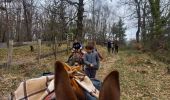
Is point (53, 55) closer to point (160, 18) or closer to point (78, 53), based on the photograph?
point (160, 18)

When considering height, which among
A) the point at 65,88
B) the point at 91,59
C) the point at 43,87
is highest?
the point at 65,88

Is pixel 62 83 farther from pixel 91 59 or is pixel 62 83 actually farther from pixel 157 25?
pixel 157 25

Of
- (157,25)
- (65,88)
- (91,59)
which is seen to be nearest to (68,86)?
(65,88)

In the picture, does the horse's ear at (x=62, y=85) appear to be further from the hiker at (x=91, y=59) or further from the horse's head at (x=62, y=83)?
the hiker at (x=91, y=59)

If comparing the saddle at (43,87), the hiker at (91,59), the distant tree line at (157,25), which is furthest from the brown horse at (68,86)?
the distant tree line at (157,25)

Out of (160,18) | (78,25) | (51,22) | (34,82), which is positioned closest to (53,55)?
(51,22)

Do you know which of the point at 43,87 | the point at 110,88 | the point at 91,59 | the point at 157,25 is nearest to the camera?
the point at 110,88

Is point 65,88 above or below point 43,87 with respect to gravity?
above

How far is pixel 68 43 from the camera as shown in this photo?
2705 centimetres

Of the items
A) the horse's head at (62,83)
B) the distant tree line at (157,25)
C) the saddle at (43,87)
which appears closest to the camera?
the horse's head at (62,83)

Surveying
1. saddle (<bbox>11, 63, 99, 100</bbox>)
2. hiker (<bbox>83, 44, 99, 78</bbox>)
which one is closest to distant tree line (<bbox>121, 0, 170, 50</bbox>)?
hiker (<bbox>83, 44, 99, 78</bbox>)

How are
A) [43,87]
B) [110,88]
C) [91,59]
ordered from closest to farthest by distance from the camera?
[110,88], [43,87], [91,59]

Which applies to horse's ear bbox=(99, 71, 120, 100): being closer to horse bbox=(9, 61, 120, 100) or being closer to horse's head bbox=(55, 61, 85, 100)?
horse bbox=(9, 61, 120, 100)

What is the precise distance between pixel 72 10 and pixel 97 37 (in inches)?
1176
